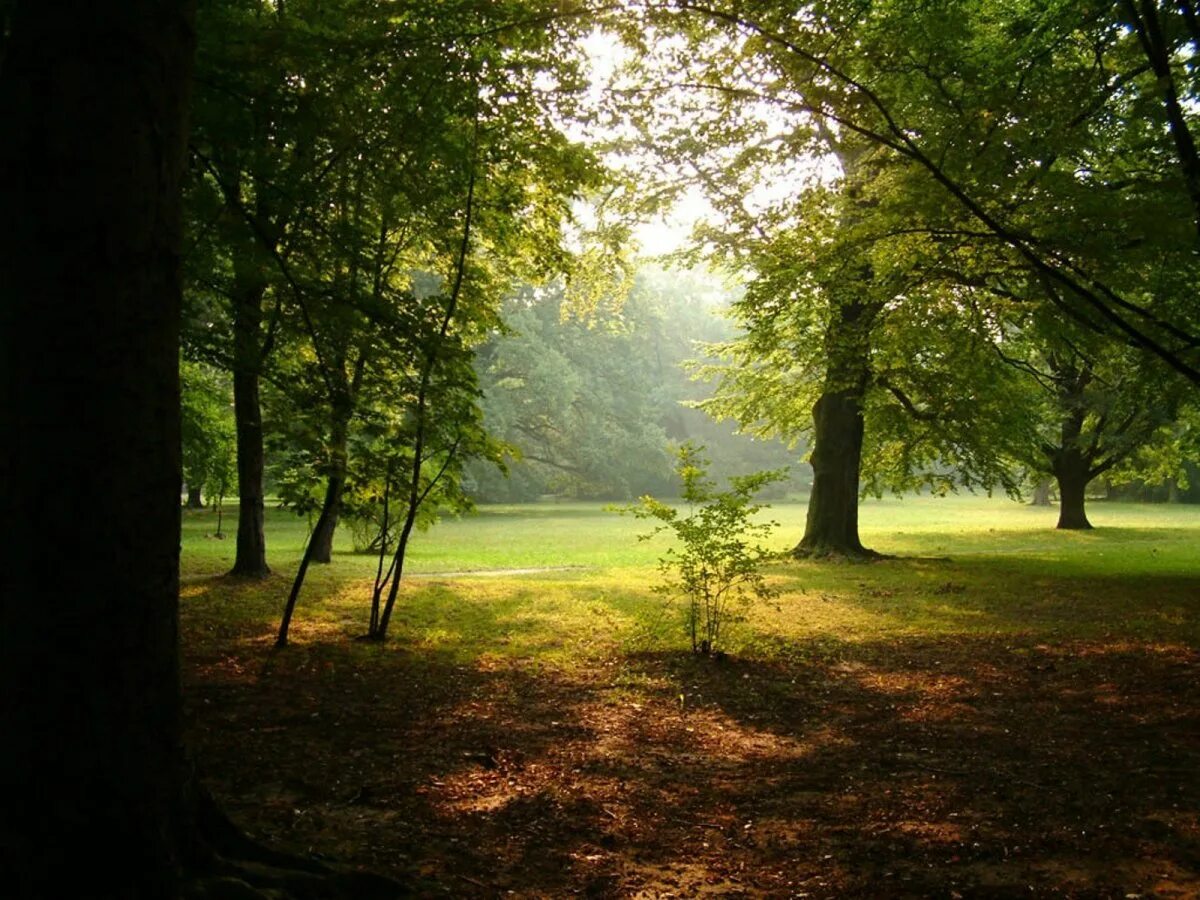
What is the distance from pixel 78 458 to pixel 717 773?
11.4 ft

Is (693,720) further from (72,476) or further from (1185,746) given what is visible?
(72,476)

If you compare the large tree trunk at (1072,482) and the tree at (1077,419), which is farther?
the large tree trunk at (1072,482)

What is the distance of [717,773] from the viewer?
4.30 metres

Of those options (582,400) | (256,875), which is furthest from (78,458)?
(582,400)

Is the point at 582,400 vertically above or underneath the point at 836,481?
above

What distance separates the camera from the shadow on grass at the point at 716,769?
304cm

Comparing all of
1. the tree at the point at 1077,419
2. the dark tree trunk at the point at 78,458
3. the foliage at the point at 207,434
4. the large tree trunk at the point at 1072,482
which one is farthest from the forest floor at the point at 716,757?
the large tree trunk at the point at 1072,482

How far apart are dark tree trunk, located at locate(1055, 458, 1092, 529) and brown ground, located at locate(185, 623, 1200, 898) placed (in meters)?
21.3

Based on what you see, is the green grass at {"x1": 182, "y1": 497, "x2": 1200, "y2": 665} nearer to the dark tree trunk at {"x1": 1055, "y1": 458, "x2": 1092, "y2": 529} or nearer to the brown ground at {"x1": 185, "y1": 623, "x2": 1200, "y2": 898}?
the brown ground at {"x1": 185, "y1": 623, "x2": 1200, "y2": 898}

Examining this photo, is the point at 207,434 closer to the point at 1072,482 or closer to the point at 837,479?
the point at 837,479

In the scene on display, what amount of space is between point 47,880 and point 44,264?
5.06ft

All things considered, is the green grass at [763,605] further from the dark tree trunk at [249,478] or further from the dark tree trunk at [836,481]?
the dark tree trunk at [836,481]

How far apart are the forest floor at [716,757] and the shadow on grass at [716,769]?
0.02 m

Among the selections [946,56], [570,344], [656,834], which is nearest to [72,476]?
[656,834]
